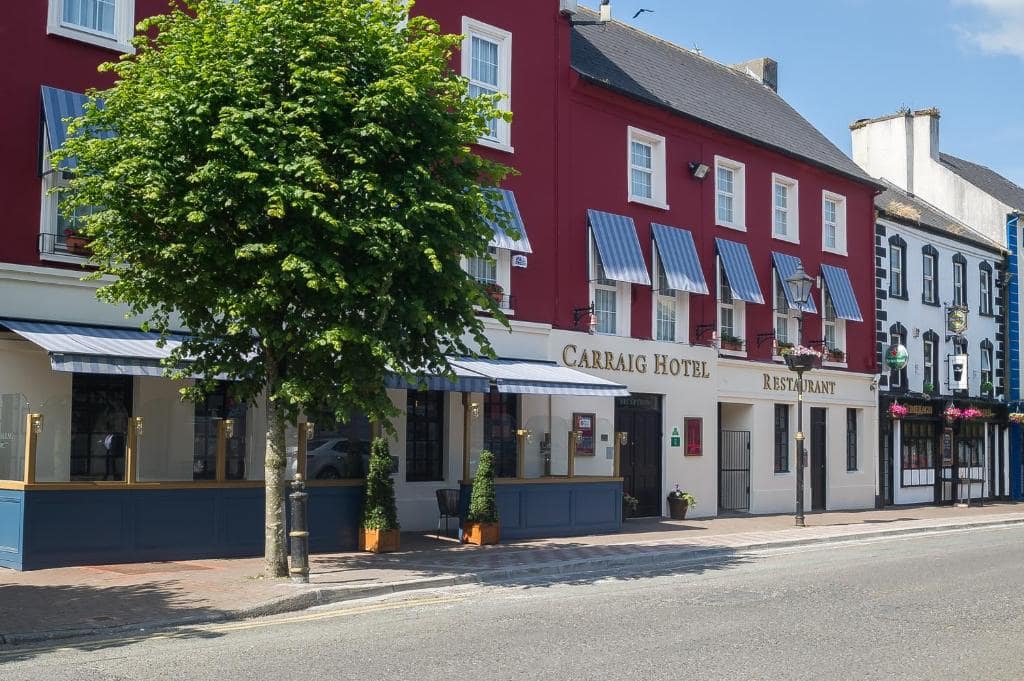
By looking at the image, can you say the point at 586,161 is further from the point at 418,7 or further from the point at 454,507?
the point at 454,507

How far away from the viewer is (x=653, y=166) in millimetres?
24609

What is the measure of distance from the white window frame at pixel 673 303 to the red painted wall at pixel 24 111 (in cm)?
1287

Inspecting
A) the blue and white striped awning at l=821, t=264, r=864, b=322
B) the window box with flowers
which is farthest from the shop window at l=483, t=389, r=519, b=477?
the blue and white striped awning at l=821, t=264, r=864, b=322

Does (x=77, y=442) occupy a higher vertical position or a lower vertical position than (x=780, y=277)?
lower

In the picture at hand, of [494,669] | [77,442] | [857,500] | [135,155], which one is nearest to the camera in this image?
[494,669]

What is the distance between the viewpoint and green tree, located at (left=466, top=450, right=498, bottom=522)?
17.3m

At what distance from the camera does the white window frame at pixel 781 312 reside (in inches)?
1085

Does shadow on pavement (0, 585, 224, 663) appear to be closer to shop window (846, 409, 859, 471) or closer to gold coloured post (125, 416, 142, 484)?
gold coloured post (125, 416, 142, 484)

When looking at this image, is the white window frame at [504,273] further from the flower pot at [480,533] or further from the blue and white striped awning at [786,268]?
the blue and white striped awning at [786,268]

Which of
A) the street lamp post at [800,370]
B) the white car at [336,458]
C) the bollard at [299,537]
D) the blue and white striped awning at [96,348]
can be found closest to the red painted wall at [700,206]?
the street lamp post at [800,370]

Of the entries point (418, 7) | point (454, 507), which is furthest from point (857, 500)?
point (418, 7)

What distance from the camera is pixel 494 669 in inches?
322

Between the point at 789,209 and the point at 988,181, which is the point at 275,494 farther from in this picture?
the point at 988,181

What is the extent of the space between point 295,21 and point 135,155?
236 cm
